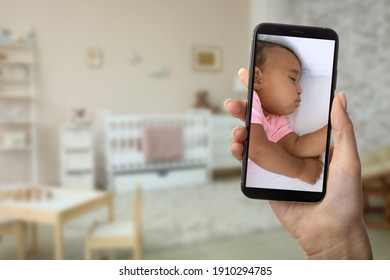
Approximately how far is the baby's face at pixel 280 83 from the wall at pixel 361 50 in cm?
25

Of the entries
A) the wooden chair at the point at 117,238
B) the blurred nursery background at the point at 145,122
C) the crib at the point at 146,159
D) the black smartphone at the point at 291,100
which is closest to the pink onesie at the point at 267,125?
the black smartphone at the point at 291,100

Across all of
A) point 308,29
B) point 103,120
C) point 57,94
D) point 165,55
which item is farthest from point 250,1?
point 103,120

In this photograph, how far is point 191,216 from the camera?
1259 millimetres

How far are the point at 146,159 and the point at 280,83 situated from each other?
3.53 ft

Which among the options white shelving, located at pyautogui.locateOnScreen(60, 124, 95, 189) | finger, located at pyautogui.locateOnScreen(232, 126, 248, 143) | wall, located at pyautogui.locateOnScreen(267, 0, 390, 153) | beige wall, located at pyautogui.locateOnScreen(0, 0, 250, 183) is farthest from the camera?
white shelving, located at pyautogui.locateOnScreen(60, 124, 95, 189)

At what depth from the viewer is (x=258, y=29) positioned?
29 centimetres

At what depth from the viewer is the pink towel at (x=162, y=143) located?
1.26 m

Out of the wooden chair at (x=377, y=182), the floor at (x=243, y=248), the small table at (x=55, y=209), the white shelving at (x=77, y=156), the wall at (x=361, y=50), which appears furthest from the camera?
the wooden chair at (x=377, y=182)

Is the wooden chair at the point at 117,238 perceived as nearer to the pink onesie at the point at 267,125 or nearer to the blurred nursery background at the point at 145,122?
the blurred nursery background at the point at 145,122

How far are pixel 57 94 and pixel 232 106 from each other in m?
0.75

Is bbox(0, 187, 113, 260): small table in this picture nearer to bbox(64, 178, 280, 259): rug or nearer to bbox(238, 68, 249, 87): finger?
bbox(64, 178, 280, 259): rug

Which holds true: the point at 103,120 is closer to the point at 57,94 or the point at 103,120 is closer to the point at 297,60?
the point at 57,94

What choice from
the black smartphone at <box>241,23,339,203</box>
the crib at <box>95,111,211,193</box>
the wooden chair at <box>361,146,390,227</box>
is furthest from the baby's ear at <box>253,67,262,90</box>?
the wooden chair at <box>361,146,390,227</box>

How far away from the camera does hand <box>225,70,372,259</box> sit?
30 centimetres
